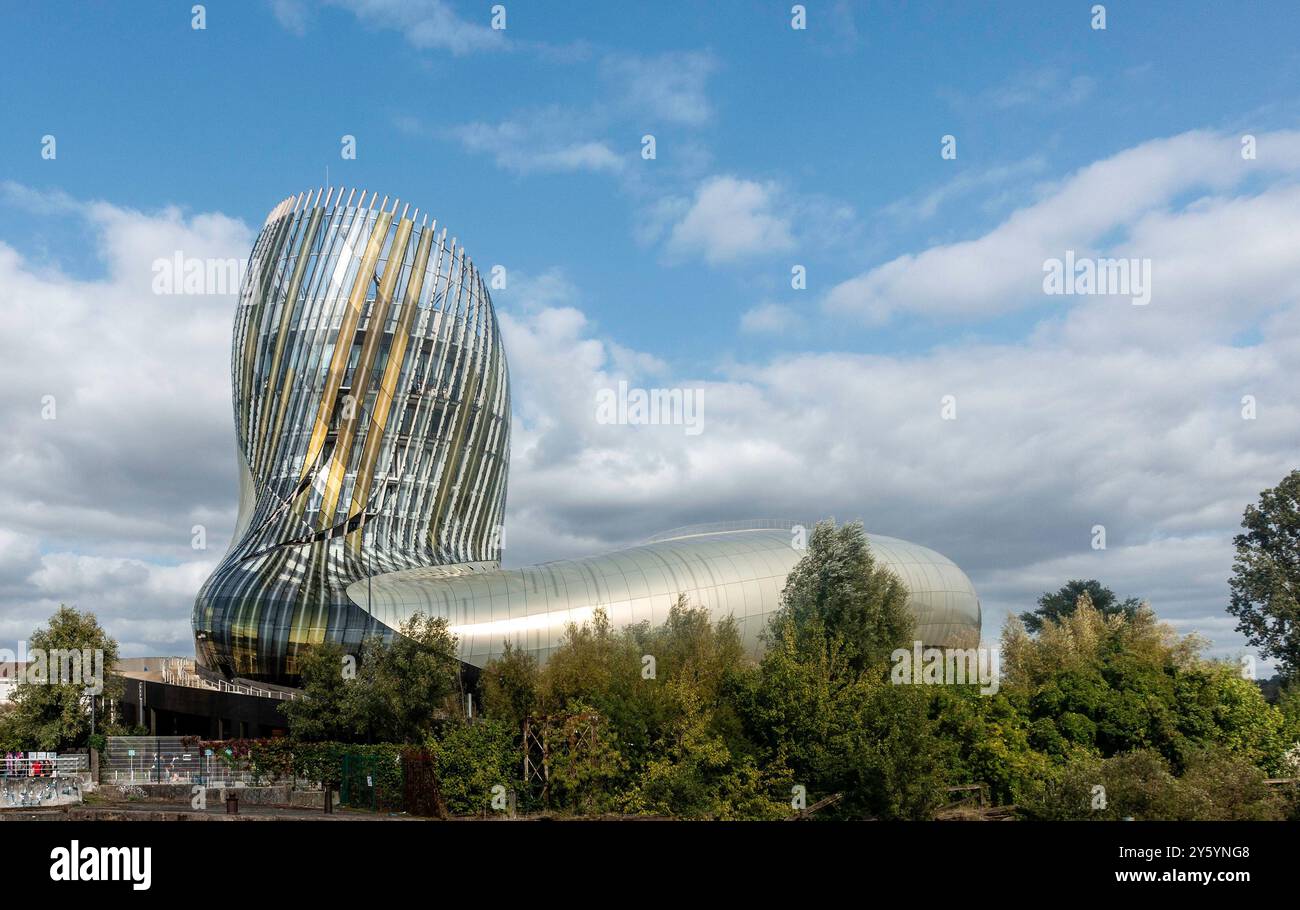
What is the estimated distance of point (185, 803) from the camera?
32594 millimetres

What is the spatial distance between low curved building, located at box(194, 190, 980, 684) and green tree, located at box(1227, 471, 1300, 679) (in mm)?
20847

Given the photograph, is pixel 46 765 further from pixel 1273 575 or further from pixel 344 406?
pixel 1273 575

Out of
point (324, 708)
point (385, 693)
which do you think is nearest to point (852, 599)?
point (385, 693)

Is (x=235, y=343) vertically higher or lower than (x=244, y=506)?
higher

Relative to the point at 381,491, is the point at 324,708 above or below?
below

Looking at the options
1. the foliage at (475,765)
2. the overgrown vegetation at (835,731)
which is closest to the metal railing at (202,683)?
the foliage at (475,765)

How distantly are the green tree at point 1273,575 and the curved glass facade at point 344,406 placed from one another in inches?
2111

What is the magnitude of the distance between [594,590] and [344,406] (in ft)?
66.8

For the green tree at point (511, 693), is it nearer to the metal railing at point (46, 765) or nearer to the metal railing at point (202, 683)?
the metal railing at point (202, 683)

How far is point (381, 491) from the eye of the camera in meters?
60.8

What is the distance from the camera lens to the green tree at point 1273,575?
224ft
